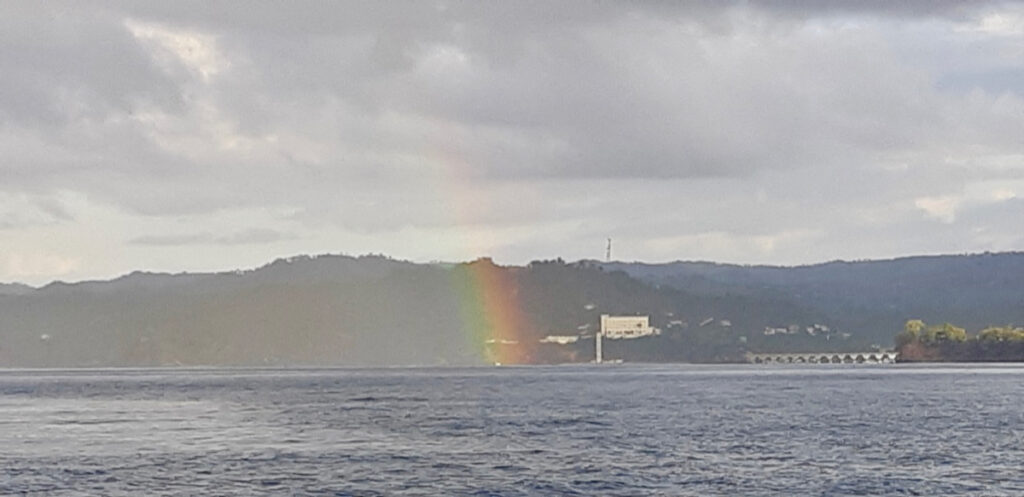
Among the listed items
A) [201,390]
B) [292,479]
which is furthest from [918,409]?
[201,390]

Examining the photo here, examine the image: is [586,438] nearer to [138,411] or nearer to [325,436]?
[325,436]

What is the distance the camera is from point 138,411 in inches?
5276

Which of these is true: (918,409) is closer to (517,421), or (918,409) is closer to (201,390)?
(517,421)

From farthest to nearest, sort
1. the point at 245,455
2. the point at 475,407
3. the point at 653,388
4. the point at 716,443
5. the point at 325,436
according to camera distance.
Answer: the point at 653,388
the point at 475,407
the point at 325,436
the point at 716,443
the point at 245,455

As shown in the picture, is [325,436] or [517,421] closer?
[325,436]

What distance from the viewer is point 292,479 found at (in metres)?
70.4

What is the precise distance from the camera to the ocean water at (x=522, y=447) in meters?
68.0

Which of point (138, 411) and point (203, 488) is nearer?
point (203, 488)

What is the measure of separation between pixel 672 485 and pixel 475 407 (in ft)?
234

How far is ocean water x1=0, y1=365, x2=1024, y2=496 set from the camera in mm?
68000

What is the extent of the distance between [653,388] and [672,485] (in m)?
124

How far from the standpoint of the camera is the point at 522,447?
286 ft

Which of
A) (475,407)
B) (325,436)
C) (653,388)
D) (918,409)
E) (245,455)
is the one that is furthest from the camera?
(653,388)

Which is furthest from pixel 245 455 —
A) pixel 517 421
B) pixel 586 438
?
pixel 517 421
